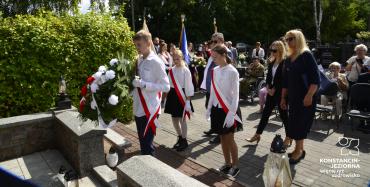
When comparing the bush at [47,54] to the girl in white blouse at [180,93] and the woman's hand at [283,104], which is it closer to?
the girl in white blouse at [180,93]

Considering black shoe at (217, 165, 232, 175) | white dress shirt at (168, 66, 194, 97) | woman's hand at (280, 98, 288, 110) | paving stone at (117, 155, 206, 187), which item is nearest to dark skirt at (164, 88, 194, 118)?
white dress shirt at (168, 66, 194, 97)

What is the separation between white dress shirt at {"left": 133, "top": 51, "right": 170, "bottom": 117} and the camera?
4133 millimetres

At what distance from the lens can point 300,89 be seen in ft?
16.2

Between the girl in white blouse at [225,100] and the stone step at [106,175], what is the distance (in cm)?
160

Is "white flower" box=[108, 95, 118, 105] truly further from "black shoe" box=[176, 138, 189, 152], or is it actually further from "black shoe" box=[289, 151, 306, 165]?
"black shoe" box=[289, 151, 306, 165]

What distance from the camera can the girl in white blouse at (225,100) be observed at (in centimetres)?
454

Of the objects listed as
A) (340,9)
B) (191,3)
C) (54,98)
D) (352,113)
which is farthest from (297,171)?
(340,9)

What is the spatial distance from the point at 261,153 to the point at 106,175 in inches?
108

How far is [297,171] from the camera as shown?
4891 millimetres

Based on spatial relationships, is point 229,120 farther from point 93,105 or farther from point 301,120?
point 93,105

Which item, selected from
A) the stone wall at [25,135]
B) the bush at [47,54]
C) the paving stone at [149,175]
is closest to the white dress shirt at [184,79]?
the bush at [47,54]

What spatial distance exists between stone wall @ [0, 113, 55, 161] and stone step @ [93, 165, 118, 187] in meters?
1.68

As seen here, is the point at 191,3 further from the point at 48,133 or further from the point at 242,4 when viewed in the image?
the point at 48,133

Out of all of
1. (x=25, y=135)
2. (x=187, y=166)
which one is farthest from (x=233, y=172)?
(x=25, y=135)
